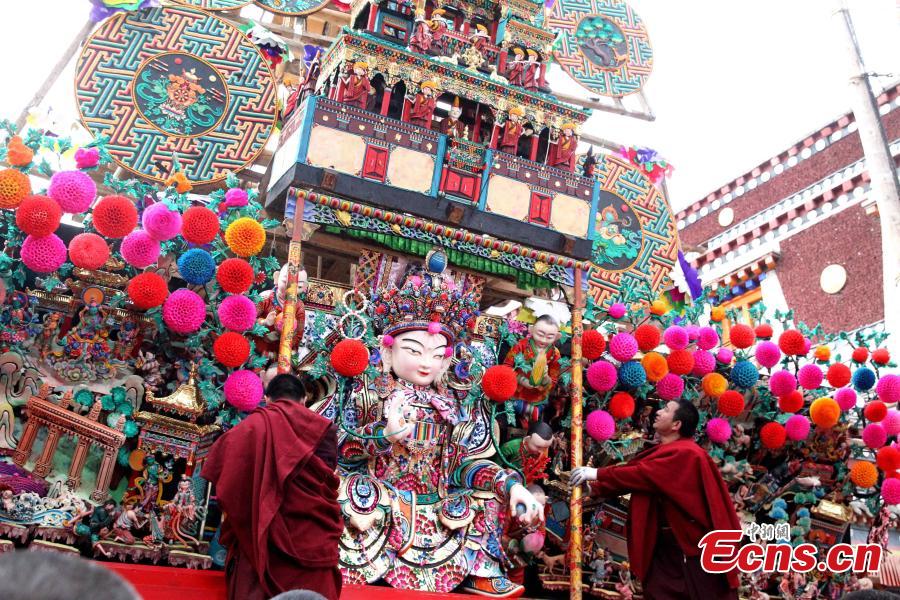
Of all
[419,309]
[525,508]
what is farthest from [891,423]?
[419,309]

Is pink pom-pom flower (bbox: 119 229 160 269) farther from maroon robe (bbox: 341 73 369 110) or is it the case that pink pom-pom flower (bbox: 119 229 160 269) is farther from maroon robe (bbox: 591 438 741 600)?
maroon robe (bbox: 591 438 741 600)

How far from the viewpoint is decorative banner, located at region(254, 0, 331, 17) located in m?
9.61

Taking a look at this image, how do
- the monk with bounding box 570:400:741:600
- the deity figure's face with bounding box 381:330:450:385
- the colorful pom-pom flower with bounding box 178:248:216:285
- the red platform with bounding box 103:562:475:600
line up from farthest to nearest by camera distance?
the deity figure's face with bounding box 381:330:450:385
the colorful pom-pom flower with bounding box 178:248:216:285
the monk with bounding box 570:400:741:600
the red platform with bounding box 103:562:475:600

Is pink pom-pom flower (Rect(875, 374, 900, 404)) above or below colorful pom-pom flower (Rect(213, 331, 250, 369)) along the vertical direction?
above

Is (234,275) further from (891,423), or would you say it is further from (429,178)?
(891,423)

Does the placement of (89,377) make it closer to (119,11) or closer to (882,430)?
(119,11)

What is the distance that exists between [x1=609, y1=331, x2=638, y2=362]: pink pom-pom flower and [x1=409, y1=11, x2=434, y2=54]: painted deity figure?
127 inches

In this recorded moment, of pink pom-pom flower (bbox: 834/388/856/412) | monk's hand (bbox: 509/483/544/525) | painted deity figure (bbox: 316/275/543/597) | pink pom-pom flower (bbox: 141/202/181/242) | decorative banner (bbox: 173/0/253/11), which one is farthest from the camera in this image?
decorative banner (bbox: 173/0/253/11)

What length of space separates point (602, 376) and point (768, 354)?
185 cm

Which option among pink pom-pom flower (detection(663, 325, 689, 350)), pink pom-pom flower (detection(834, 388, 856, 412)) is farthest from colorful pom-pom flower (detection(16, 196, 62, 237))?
pink pom-pom flower (detection(834, 388, 856, 412))

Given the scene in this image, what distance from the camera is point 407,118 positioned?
7723mm

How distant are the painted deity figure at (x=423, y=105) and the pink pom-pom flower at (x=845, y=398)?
16.1ft

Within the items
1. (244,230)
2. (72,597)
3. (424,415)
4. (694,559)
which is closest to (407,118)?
(244,230)

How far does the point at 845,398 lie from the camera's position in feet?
28.2
